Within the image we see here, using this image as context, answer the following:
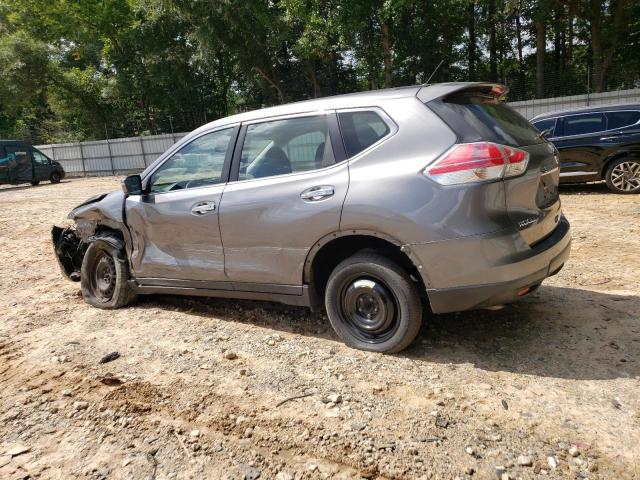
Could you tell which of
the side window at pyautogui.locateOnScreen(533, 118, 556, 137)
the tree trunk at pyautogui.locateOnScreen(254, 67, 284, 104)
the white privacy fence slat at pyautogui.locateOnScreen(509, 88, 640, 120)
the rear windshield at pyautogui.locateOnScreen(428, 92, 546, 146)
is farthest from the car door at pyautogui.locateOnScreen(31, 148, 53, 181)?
the rear windshield at pyautogui.locateOnScreen(428, 92, 546, 146)

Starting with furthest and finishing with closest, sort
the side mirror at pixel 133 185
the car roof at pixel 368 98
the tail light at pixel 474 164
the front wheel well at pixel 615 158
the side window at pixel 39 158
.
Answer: the side window at pixel 39 158 → the front wheel well at pixel 615 158 → the side mirror at pixel 133 185 → the car roof at pixel 368 98 → the tail light at pixel 474 164

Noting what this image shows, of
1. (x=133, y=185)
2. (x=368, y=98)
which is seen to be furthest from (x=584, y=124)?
(x=133, y=185)

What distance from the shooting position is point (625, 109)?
8.66 m

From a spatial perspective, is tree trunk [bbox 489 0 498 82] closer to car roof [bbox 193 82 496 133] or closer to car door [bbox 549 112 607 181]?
car door [bbox 549 112 607 181]

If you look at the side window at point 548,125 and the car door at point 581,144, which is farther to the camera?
the side window at point 548,125

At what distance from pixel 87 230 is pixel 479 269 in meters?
3.92

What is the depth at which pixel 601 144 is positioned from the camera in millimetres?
8773

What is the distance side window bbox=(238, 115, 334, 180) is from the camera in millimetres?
3473

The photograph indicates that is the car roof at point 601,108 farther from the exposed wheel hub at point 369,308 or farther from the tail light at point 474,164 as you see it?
the exposed wheel hub at point 369,308

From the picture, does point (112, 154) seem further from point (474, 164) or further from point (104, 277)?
point (474, 164)

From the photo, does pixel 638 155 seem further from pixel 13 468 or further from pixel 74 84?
pixel 74 84

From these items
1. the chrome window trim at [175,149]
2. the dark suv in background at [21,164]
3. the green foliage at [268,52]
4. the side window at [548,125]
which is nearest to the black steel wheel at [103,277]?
the chrome window trim at [175,149]

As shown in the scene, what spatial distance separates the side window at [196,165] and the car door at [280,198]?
184mm

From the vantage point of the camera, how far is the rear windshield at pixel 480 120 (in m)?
2.98
